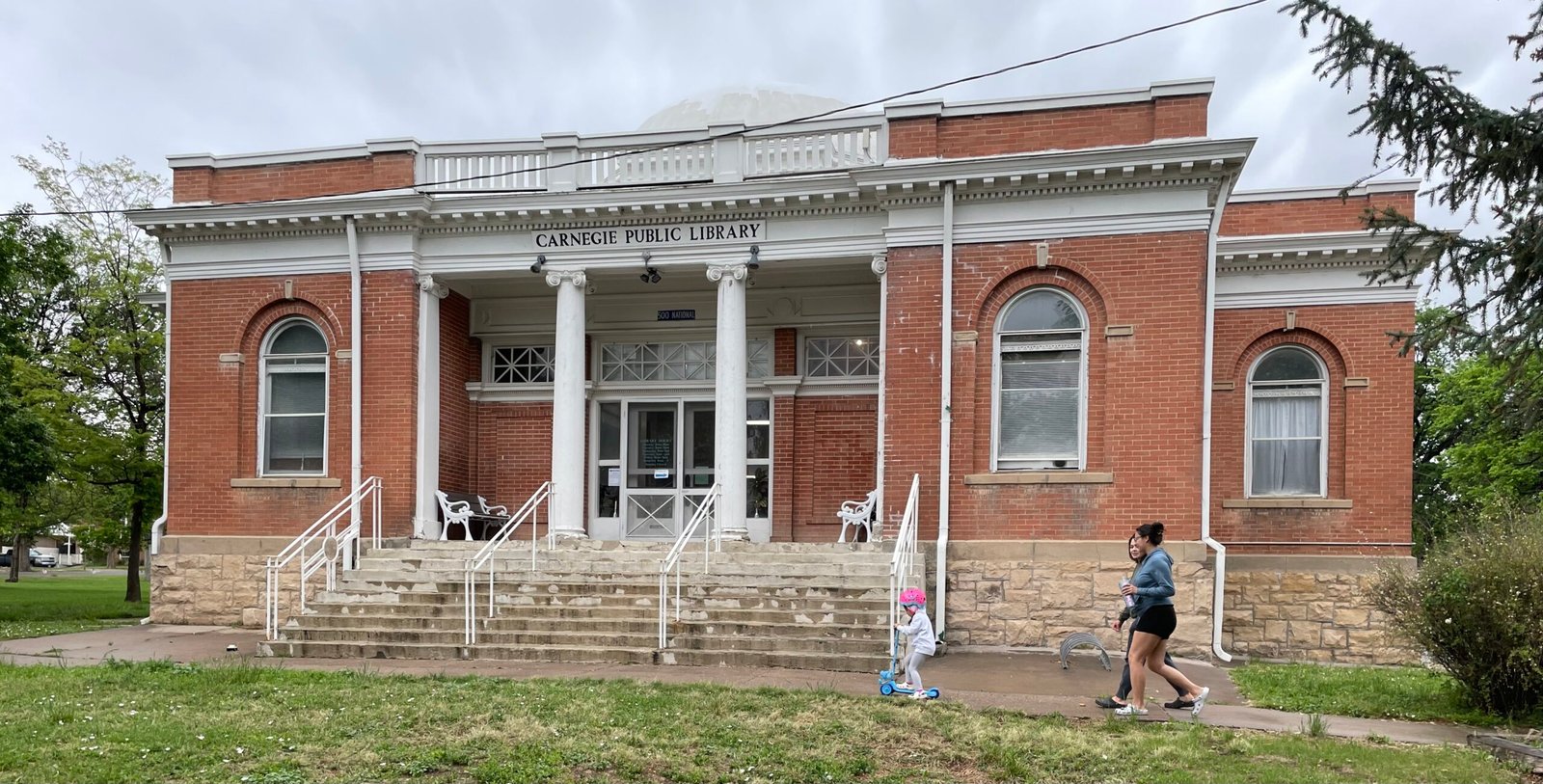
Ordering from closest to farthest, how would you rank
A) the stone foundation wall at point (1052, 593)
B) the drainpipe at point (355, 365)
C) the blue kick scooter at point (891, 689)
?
the blue kick scooter at point (891, 689) < the stone foundation wall at point (1052, 593) < the drainpipe at point (355, 365)

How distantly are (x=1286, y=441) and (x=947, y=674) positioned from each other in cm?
832

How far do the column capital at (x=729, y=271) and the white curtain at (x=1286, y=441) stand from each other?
806 centimetres

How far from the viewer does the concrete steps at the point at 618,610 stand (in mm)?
11609

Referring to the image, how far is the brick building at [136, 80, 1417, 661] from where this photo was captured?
44.9 ft

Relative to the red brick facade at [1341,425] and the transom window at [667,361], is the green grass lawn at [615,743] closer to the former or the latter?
the transom window at [667,361]

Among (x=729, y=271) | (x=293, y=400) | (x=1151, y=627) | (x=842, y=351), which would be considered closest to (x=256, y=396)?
(x=293, y=400)

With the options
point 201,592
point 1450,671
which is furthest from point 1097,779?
point 201,592

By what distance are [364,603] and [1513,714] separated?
11.5m

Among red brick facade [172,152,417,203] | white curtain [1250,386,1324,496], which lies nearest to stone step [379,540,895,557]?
red brick facade [172,152,417,203]

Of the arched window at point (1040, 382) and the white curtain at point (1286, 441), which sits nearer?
the arched window at point (1040, 382)

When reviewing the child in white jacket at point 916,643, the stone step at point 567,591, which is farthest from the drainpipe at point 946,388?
the child in white jacket at point 916,643

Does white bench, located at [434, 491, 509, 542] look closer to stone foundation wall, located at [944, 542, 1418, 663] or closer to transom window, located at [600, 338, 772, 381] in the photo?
transom window, located at [600, 338, 772, 381]

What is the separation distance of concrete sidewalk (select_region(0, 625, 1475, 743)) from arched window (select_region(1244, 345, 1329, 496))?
196 inches

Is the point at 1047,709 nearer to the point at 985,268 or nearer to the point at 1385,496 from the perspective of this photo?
the point at 985,268
